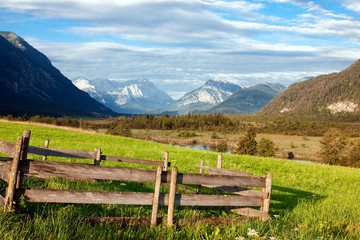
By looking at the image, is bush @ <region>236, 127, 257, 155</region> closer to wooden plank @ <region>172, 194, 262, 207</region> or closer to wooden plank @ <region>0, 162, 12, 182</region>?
wooden plank @ <region>172, 194, 262, 207</region>

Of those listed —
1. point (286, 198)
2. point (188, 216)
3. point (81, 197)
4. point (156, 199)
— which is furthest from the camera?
point (286, 198)

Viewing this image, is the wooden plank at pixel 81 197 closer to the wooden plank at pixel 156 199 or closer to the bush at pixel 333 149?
the wooden plank at pixel 156 199

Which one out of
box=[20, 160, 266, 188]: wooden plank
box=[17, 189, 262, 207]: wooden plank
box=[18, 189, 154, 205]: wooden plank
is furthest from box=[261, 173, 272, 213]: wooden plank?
box=[18, 189, 154, 205]: wooden plank

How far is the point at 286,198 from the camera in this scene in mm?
15812

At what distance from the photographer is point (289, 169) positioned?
89.0 ft

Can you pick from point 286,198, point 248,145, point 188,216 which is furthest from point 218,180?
point 248,145

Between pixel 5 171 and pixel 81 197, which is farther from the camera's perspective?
pixel 5 171

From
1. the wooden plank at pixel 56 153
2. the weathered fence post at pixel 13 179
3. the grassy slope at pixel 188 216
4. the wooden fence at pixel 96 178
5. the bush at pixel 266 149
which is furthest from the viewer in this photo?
the bush at pixel 266 149

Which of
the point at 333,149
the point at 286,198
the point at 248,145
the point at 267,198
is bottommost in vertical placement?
the point at 248,145

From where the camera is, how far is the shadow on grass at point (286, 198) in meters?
13.5

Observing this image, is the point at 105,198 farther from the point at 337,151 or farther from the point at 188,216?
the point at 337,151

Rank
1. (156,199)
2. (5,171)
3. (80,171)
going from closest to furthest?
(5,171)
(80,171)
(156,199)

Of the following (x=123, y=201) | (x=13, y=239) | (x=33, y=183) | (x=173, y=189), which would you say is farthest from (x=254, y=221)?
(x=33, y=183)

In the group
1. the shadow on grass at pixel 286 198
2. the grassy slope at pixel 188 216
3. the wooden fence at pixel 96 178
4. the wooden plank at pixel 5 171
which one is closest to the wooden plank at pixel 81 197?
the wooden fence at pixel 96 178
